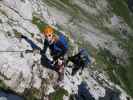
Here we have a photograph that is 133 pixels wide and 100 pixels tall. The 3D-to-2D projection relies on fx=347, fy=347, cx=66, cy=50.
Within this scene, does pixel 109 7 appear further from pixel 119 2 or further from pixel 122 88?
pixel 122 88

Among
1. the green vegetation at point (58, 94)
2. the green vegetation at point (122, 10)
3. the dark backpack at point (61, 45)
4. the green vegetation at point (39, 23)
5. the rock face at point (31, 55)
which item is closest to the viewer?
the rock face at point (31, 55)

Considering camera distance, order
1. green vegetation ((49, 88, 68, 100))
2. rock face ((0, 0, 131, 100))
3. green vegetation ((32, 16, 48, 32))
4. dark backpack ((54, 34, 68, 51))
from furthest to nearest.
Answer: green vegetation ((32, 16, 48, 32)), dark backpack ((54, 34, 68, 51)), green vegetation ((49, 88, 68, 100)), rock face ((0, 0, 131, 100))

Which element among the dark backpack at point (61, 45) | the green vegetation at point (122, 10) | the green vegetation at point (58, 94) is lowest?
the green vegetation at point (122, 10)

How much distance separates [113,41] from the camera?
60.4 meters

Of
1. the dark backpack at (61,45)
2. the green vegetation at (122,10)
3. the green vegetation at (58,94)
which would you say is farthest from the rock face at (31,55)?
the green vegetation at (122,10)

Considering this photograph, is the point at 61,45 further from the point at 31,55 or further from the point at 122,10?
the point at 122,10

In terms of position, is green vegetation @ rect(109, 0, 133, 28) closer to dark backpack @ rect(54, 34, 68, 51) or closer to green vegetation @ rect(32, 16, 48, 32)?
green vegetation @ rect(32, 16, 48, 32)

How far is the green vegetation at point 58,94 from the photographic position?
27.3 meters

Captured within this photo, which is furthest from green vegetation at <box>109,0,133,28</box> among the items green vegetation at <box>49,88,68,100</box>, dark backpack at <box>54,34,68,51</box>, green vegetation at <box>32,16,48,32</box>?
dark backpack at <box>54,34,68,51</box>

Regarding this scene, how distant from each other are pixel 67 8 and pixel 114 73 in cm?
1546

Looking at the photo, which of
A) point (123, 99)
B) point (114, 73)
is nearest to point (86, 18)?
point (114, 73)

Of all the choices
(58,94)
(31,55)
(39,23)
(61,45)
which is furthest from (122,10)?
(58,94)

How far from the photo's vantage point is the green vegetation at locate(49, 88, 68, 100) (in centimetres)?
2733

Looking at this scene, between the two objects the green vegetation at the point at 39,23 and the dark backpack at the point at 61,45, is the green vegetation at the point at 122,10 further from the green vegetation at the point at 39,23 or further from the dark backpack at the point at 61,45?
the dark backpack at the point at 61,45
